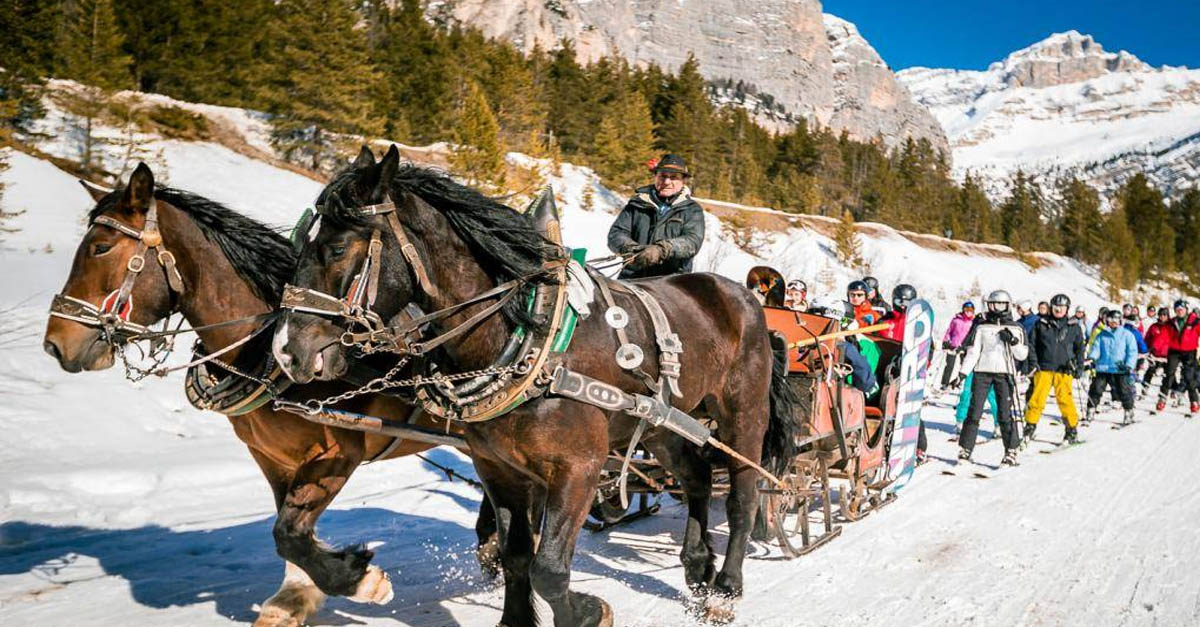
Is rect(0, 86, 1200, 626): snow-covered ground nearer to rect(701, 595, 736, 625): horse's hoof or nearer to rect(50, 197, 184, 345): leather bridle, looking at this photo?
rect(701, 595, 736, 625): horse's hoof

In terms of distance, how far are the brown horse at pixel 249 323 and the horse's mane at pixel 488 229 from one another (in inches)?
45.1

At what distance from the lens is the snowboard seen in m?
7.63

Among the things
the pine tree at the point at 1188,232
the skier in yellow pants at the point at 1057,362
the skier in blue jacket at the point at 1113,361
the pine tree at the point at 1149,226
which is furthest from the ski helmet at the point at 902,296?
the pine tree at the point at 1188,232

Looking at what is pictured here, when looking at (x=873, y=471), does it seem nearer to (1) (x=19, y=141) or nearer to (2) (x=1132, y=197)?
(1) (x=19, y=141)

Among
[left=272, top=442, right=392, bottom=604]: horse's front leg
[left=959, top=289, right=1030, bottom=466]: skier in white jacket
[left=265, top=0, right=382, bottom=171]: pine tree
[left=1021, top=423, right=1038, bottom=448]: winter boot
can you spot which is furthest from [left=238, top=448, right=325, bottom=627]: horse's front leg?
[left=265, top=0, right=382, bottom=171]: pine tree

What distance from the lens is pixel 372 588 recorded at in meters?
4.03

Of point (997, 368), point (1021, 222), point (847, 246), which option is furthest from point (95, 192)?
point (1021, 222)

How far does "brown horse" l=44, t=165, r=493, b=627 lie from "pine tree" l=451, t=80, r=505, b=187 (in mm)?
26407

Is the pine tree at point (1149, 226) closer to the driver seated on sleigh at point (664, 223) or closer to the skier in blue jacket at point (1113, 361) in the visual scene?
the skier in blue jacket at point (1113, 361)

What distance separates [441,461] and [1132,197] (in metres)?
102

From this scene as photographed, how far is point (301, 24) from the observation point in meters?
34.6

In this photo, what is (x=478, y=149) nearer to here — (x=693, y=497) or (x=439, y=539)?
(x=439, y=539)

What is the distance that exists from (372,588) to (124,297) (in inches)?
71.8

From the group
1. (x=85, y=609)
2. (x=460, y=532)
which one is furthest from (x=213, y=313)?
(x=460, y=532)
